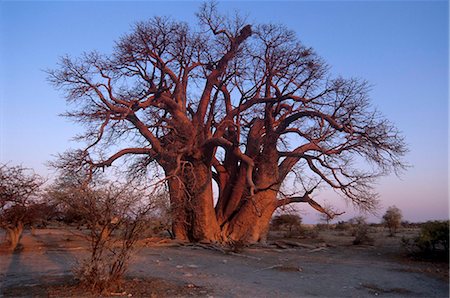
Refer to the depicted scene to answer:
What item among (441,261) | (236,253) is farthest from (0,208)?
(441,261)

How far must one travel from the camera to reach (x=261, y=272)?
9.08 metres

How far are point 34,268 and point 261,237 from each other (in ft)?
25.1

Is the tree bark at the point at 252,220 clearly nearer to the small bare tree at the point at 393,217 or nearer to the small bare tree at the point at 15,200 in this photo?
the small bare tree at the point at 15,200

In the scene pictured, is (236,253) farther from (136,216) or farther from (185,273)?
(136,216)

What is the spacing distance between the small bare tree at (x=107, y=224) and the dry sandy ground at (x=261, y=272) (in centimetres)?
72

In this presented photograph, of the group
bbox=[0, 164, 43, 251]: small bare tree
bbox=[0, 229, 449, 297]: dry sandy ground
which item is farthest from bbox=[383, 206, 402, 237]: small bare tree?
bbox=[0, 164, 43, 251]: small bare tree

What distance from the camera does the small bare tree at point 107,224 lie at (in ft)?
20.5

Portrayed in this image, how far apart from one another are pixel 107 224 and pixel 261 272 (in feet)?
12.8

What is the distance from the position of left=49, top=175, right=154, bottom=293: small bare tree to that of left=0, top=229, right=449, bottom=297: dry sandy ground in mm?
721

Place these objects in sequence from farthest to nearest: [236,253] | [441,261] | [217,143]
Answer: [217,143] → [236,253] → [441,261]

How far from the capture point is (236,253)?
478 inches

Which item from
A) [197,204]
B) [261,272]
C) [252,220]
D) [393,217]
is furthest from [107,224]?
[393,217]

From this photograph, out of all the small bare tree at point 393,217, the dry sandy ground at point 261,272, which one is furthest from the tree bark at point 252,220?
the small bare tree at point 393,217

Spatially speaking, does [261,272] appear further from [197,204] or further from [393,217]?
[393,217]
